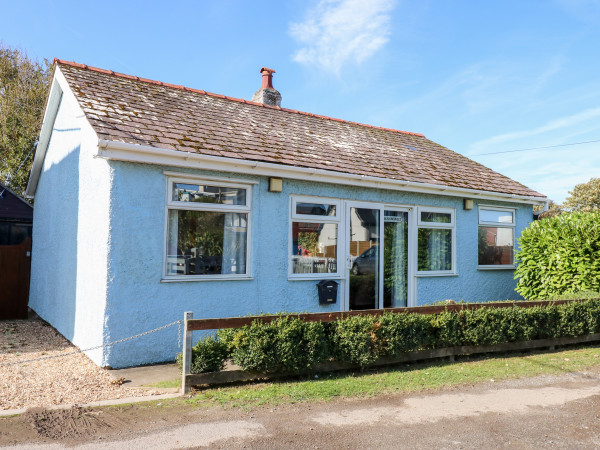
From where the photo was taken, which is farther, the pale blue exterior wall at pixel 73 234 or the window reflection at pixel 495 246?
the window reflection at pixel 495 246

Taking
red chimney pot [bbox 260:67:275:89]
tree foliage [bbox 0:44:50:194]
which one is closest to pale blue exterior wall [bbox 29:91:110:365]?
red chimney pot [bbox 260:67:275:89]

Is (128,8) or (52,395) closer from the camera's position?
(52,395)

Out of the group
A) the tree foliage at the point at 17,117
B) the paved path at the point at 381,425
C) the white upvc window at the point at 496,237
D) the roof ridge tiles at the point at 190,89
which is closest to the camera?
the paved path at the point at 381,425

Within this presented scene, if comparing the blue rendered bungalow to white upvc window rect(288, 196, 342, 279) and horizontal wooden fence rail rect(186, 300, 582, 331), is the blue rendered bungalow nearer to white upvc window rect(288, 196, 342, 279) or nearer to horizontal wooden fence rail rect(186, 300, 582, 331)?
white upvc window rect(288, 196, 342, 279)

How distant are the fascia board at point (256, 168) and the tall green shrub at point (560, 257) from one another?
1386mm

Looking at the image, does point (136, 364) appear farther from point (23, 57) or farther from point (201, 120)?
point (23, 57)

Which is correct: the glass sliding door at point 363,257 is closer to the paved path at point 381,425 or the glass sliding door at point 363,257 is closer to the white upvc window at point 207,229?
the white upvc window at point 207,229

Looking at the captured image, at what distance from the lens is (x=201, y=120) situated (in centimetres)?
884

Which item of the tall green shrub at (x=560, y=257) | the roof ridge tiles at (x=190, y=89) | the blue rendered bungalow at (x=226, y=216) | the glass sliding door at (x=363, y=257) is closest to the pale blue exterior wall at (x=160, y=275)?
the blue rendered bungalow at (x=226, y=216)

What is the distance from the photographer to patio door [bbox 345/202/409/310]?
8992 mm

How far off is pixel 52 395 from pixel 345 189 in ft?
19.1

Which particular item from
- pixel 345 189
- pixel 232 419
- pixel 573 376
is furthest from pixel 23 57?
pixel 573 376

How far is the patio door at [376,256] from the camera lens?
8.99m

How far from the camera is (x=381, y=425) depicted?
4383 millimetres
